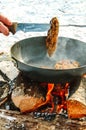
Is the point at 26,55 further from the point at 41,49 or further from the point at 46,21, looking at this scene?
the point at 46,21

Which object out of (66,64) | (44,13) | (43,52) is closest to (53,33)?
(66,64)

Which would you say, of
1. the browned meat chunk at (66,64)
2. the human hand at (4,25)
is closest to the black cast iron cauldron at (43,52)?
the browned meat chunk at (66,64)

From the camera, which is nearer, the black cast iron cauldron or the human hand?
the human hand

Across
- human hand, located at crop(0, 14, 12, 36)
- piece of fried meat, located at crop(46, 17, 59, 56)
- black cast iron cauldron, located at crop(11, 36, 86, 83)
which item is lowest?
black cast iron cauldron, located at crop(11, 36, 86, 83)

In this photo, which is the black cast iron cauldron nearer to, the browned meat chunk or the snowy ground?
the browned meat chunk

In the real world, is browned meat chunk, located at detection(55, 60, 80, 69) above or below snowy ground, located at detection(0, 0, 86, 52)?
above

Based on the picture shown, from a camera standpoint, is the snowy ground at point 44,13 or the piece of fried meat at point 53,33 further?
the snowy ground at point 44,13

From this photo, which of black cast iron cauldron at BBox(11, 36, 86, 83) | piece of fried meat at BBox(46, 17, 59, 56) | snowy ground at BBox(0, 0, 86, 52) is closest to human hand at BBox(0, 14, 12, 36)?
black cast iron cauldron at BBox(11, 36, 86, 83)

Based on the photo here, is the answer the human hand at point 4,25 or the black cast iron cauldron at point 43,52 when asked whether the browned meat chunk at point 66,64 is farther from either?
the human hand at point 4,25

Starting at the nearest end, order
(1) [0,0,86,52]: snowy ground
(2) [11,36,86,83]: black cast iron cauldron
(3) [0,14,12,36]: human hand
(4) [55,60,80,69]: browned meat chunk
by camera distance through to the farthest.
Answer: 1. (3) [0,14,12,36]: human hand
2. (4) [55,60,80,69]: browned meat chunk
3. (2) [11,36,86,83]: black cast iron cauldron
4. (1) [0,0,86,52]: snowy ground

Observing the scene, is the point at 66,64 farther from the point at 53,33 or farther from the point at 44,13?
the point at 44,13

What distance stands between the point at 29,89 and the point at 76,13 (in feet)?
11.6

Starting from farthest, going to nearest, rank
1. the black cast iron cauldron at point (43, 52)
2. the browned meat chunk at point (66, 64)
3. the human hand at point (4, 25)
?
the black cast iron cauldron at point (43, 52) < the browned meat chunk at point (66, 64) < the human hand at point (4, 25)

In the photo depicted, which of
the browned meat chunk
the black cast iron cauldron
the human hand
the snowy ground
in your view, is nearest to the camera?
the human hand
